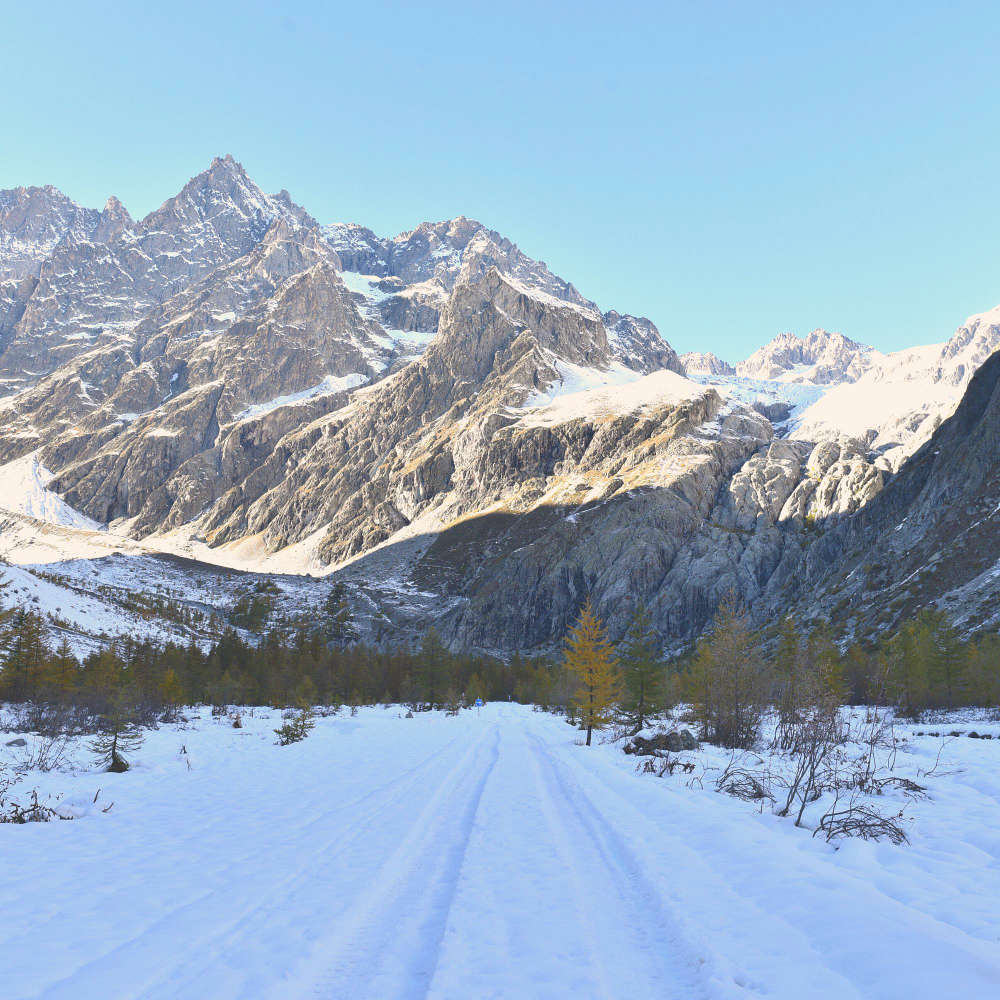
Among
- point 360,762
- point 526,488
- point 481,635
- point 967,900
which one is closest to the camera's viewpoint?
point 967,900

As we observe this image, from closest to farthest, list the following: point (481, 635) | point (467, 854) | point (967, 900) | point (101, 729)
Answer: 1. point (967, 900)
2. point (467, 854)
3. point (101, 729)
4. point (481, 635)

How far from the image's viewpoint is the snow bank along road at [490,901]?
12.6ft

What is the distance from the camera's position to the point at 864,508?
10394cm

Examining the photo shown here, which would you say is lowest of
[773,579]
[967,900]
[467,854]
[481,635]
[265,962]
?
[481,635]

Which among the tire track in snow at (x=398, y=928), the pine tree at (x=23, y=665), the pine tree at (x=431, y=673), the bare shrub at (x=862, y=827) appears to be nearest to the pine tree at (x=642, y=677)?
the bare shrub at (x=862, y=827)

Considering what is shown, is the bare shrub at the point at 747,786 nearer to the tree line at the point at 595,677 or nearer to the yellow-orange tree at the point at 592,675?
the tree line at the point at 595,677

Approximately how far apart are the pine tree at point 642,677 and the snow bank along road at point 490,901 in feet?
60.1

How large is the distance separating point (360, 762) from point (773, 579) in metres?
113

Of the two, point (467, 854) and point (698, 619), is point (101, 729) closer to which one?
point (467, 854)

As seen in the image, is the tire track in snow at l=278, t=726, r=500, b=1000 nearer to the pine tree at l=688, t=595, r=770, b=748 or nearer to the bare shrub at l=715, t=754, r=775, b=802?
the bare shrub at l=715, t=754, r=775, b=802

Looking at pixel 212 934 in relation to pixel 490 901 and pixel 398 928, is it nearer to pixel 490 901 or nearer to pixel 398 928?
pixel 398 928

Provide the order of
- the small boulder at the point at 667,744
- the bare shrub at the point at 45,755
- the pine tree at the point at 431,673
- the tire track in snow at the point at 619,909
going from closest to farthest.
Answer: the tire track in snow at the point at 619,909 < the bare shrub at the point at 45,755 < the small boulder at the point at 667,744 < the pine tree at the point at 431,673

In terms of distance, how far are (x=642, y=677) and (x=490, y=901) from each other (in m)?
24.7

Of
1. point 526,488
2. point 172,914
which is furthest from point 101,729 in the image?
point 526,488
